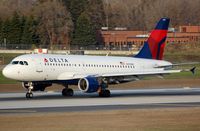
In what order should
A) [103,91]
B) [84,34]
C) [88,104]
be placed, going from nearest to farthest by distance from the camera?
[88,104]
[103,91]
[84,34]

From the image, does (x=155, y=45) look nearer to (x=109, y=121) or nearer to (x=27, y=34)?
(x=109, y=121)

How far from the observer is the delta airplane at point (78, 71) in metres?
49.3

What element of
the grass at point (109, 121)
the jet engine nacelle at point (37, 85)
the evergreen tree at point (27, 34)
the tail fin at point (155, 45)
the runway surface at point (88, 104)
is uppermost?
the evergreen tree at point (27, 34)

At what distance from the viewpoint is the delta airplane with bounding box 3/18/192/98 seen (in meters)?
49.3

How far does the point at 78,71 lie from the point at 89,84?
9.41 feet

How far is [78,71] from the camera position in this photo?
51.9 metres

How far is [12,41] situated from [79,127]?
385 ft

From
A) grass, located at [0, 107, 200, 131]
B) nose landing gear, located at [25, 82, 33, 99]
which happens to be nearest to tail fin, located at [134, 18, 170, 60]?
nose landing gear, located at [25, 82, 33, 99]

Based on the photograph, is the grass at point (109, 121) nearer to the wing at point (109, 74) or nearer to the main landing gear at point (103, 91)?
the main landing gear at point (103, 91)

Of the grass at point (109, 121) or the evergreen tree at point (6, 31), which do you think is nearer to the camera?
the grass at point (109, 121)

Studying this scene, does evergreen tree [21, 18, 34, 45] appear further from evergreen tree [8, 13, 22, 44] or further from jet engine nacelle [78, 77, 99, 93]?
jet engine nacelle [78, 77, 99, 93]

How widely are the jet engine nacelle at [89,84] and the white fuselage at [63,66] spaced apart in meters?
1.35

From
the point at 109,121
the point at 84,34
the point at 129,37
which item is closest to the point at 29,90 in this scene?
the point at 109,121

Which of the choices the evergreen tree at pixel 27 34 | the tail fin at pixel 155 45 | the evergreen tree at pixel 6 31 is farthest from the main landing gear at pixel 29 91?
the evergreen tree at pixel 6 31
